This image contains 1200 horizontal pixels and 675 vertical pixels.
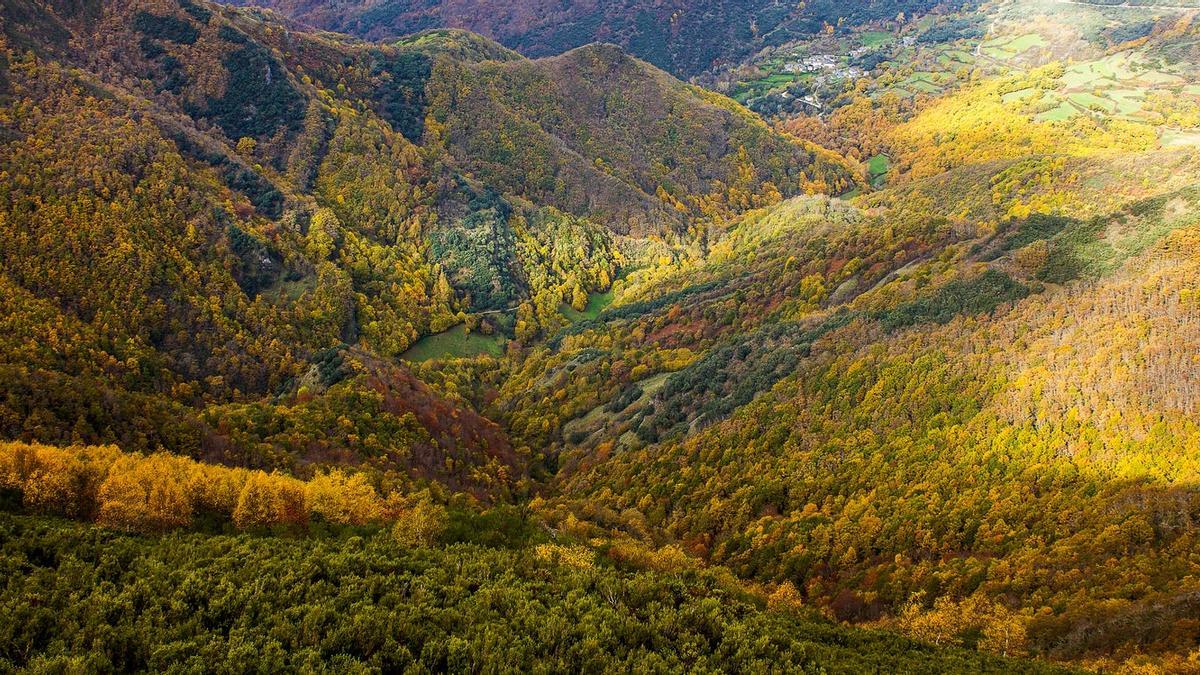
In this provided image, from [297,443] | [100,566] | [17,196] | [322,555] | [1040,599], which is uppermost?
[17,196]

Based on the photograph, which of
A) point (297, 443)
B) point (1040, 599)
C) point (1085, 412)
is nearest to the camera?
point (1040, 599)

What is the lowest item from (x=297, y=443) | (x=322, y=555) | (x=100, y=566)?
(x=297, y=443)

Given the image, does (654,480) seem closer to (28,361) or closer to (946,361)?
(946,361)

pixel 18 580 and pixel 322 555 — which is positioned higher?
pixel 18 580

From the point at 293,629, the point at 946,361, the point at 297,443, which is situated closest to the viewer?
the point at 293,629

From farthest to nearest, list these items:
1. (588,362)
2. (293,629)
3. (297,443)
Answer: (588,362) → (297,443) → (293,629)

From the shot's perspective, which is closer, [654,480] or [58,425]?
[58,425]

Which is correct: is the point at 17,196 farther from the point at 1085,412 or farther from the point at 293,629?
the point at 1085,412

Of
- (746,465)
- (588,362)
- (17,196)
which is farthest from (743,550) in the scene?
(17,196)

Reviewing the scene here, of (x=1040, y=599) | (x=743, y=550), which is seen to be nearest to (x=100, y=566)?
(x=743, y=550)
